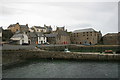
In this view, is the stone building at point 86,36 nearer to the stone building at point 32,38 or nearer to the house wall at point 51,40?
the house wall at point 51,40

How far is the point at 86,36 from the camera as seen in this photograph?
70.9 meters

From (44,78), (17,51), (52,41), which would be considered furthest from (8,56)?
(52,41)

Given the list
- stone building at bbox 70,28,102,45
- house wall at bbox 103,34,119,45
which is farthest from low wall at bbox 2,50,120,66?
stone building at bbox 70,28,102,45

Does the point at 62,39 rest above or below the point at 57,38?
below

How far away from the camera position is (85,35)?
71250 mm

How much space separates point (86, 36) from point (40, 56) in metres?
47.2

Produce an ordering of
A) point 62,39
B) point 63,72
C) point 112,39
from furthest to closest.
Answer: point 62,39 < point 112,39 < point 63,72

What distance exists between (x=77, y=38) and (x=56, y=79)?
62.3m

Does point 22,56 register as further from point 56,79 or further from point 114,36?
point 114,36

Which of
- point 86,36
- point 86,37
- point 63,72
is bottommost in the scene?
point 63,72

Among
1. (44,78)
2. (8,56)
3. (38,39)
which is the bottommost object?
(44,78)

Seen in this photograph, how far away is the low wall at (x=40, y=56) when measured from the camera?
73.6ft

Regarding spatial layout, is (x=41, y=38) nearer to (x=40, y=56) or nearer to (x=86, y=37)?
(x=86, y=37)

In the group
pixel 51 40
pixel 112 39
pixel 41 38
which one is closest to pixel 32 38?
pixel 41 38
